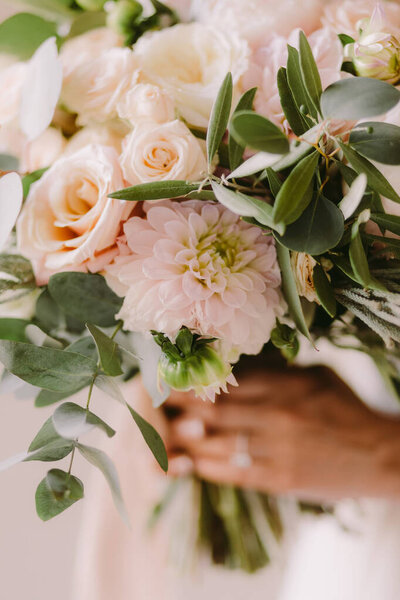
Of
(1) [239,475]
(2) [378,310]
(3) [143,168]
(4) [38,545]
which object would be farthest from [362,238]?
(4) [38,545]

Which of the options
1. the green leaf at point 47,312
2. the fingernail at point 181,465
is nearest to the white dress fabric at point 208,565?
the fingernail at point 181,465

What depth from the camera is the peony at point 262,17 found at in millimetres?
492

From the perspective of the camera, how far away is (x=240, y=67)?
0.46 meters

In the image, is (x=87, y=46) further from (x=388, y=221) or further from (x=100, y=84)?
(x=388, y=221)

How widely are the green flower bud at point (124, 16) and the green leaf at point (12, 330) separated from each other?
310 mm

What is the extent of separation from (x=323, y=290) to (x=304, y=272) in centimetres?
2

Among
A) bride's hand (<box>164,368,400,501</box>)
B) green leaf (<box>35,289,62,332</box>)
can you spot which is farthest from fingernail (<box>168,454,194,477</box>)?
green leaf (<box>35,289,62,332</box>)

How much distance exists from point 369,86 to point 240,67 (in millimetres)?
161

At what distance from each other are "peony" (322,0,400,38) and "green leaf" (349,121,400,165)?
6.6 inches

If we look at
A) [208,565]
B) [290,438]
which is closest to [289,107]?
[290,438]

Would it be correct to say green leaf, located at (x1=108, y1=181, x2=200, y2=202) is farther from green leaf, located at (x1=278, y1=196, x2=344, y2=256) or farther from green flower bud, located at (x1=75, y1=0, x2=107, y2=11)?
green flower bud, located at (x1=75, y1=0, x2=107, y2=11)

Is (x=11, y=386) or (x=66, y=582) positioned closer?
(x=11, y=386)

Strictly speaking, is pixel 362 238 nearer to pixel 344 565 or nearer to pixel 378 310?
pixel 378 310

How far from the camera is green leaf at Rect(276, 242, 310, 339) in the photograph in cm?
42
